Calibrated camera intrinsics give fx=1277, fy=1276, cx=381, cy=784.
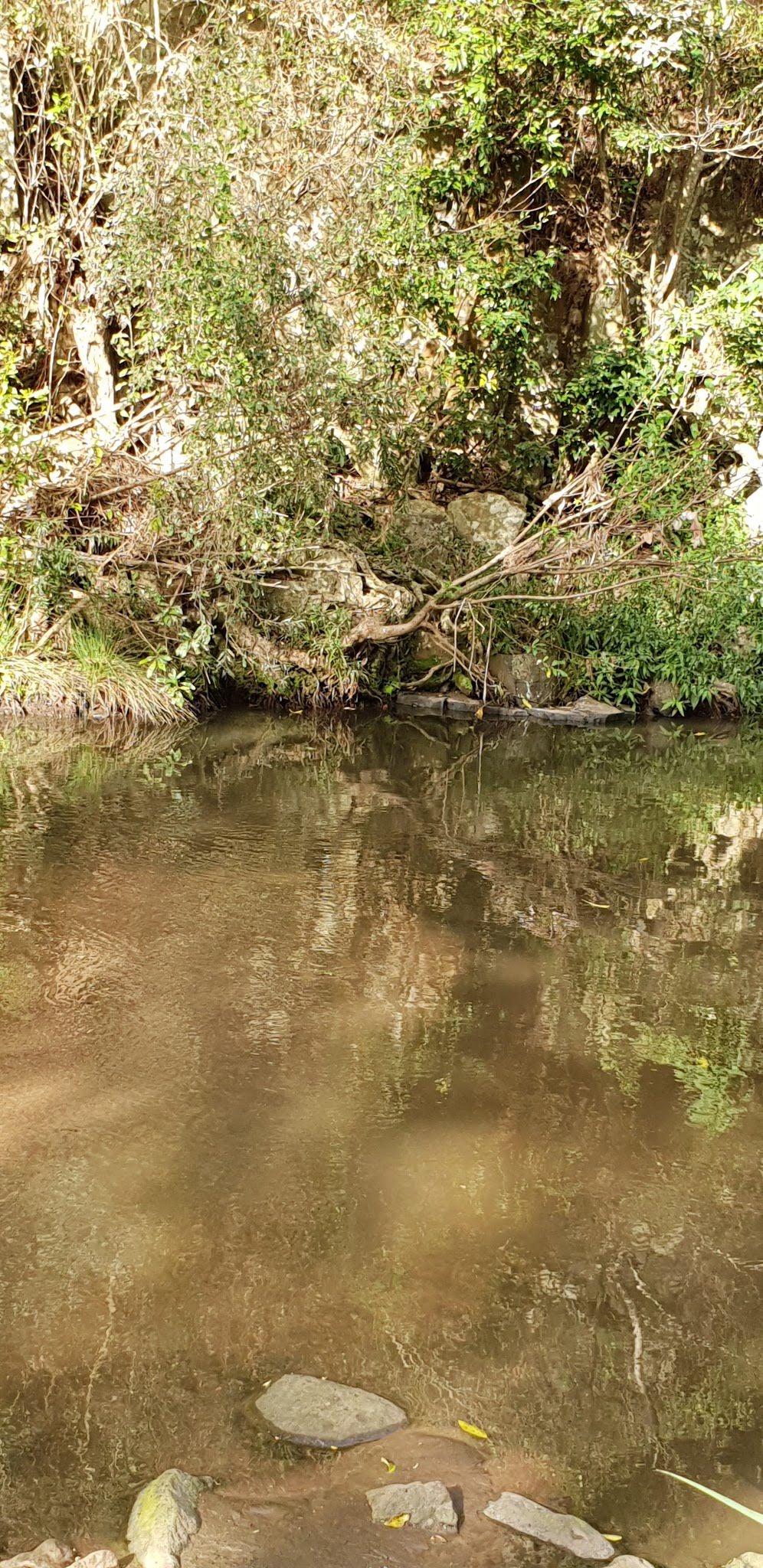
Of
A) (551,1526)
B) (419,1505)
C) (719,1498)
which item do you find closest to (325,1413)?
(419,1505)

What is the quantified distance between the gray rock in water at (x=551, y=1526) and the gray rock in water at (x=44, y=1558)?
2.27ft

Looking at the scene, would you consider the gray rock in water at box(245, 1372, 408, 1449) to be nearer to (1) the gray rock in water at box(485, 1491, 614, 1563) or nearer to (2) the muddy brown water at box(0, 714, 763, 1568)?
(2) the muddy brown water at box(0, 714, 763, 1568)

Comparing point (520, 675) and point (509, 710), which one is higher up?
point (520, 675)

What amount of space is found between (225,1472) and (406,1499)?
32 cm

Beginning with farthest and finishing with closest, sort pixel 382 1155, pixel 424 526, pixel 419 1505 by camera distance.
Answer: pixel 424 526 → pixel 382 1155 → pixel 419 1505

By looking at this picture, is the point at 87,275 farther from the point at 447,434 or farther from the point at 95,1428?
the point at 95,1428

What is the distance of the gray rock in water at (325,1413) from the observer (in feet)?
7.57

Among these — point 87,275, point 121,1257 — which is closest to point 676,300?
point 87,275

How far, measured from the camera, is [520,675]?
11.0 metres

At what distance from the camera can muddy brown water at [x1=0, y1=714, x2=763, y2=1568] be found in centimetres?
238

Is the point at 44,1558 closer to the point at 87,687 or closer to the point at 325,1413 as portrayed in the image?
the point at 325,1413

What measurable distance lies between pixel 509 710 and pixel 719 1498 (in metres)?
8.95

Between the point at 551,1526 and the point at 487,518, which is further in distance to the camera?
the point at 487,518

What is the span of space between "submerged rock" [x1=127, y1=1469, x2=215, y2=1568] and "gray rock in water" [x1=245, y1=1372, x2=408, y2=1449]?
0.60 ft
